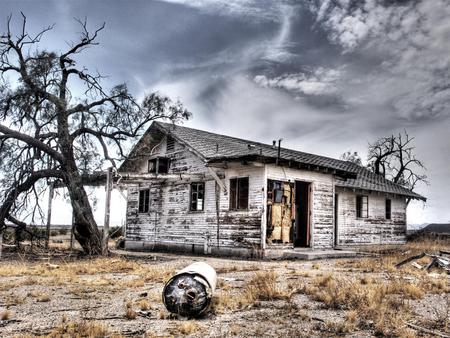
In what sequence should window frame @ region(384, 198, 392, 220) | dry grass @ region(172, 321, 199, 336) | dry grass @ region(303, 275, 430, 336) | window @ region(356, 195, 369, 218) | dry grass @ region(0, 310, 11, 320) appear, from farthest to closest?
window frame @ region(384, 198, 392, 220)
window @ region(356, 195, 369, 218)
dry grass @ region(0, 310, 11, 320)
dry grass @ region(303, 275, 430, 336)
dry grass @ region(172, 321, 199, 336)

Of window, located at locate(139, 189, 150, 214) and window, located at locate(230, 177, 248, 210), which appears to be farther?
window, located at locate(139, 189, 150, 214)

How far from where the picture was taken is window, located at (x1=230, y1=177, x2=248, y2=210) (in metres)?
16.5

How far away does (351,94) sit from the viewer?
20844 mm

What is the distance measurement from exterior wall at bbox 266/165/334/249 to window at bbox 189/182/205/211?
13.4ft

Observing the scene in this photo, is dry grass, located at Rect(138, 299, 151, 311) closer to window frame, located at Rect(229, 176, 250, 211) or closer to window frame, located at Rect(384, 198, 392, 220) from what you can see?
window frame, located at Rect(229, 176, 250, 211)

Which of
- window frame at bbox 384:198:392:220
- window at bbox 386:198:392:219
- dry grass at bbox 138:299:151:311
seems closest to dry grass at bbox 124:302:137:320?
dry grass at bbox 138:299:151:311

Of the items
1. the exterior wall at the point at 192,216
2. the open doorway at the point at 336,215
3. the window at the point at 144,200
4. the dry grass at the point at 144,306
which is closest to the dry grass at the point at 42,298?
the dry grass at the point at 144,306

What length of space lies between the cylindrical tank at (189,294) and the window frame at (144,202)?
1569 centimetres

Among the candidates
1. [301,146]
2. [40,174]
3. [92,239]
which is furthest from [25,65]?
[301,146]

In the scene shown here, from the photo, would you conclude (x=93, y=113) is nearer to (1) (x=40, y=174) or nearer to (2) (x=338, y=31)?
(1) (x=40, y=174)

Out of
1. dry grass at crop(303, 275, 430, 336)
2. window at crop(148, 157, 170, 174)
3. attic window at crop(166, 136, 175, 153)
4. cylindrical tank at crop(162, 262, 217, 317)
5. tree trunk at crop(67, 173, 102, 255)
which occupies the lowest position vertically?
dry grass at crop(303, 275, 430, 336)

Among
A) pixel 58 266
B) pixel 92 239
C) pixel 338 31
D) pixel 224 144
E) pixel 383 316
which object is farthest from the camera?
pixel 224 144

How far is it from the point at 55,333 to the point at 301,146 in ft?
98.2

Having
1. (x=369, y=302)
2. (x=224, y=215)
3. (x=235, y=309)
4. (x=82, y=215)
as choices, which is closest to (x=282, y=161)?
(x=224, y=215)
